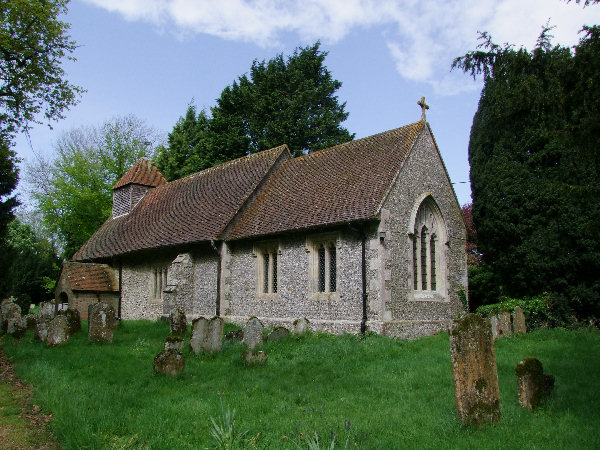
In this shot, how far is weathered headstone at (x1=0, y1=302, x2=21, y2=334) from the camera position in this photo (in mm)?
15555

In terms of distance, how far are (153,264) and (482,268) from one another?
12.7 metres

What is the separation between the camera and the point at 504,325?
12797 mm

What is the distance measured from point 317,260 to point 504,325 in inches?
208

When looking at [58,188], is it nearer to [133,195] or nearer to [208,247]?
[133,195]

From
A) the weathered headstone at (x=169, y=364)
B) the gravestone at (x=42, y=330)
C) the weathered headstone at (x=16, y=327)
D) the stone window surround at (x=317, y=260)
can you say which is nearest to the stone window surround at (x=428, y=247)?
the stone window surround at (x=317, y=260)

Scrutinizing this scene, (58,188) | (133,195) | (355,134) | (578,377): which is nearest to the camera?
(578,377)

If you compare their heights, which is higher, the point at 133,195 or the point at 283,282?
the point at 133,195

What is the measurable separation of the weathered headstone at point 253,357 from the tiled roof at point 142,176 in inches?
733

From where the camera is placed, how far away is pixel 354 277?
45.1ft

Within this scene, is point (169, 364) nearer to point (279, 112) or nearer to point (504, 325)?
point (504, 325)

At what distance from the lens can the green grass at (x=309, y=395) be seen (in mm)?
5641

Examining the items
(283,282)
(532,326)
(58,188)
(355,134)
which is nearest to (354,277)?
(283,282)

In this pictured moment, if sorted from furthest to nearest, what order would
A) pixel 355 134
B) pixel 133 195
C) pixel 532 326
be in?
pixel 355 134
pixel 133 195
pixel 532 326

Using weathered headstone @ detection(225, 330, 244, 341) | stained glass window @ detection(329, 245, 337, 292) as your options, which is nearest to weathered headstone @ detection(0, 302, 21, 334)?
weathered headstone @ detection(225, 330, 244, 341)
